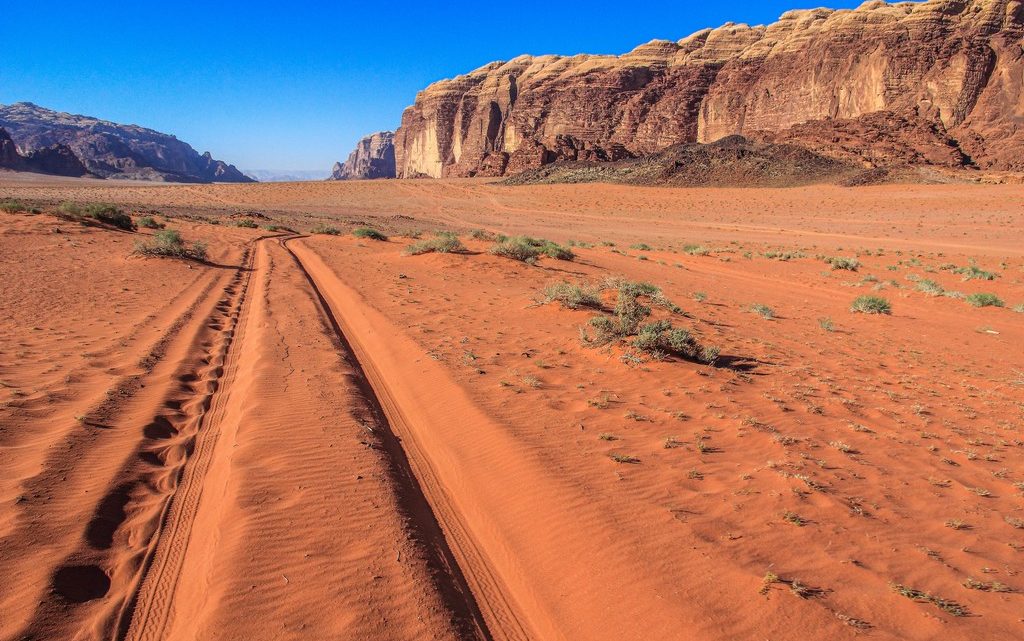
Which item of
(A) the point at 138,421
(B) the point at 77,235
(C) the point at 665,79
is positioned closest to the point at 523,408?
(A) the point at 138,421

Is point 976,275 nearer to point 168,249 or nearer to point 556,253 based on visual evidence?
point 556,253

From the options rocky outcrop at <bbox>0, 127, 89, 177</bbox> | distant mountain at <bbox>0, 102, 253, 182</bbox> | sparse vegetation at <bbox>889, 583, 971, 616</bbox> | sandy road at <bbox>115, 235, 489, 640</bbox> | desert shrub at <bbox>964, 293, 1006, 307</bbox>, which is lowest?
sandy road at <bbox>115, 235, 489, 640</bbox>

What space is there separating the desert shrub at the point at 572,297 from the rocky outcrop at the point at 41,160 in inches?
5420

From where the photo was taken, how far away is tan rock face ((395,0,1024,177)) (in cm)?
6412

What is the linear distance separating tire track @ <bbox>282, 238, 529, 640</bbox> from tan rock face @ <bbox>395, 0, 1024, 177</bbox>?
71.3 metres

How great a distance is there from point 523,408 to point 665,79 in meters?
108

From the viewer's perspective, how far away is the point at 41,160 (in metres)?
110

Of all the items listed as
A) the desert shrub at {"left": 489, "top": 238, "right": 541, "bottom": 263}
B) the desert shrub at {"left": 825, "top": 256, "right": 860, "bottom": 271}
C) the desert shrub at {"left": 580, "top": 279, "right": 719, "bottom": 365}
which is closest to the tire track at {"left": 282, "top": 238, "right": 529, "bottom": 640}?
the desert shrub at {"left": 580, "top": 279, "right": 719, "bottom": 365}

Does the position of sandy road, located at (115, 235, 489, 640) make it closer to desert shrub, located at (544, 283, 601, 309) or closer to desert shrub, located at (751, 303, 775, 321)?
desert shrub, located at (544, 283, 601, 309)

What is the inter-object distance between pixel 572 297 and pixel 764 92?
91528mm

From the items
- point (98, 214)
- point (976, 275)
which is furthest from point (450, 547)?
point (98, 214)

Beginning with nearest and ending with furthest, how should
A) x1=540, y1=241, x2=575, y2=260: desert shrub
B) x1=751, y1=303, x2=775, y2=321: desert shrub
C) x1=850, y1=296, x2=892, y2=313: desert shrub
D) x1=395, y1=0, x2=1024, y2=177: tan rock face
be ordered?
x1=751, y1=303, x2=775, y2=321: desert shrub → x1=850, y1=296, x2=892, y2=313: desert shrub → x1=540, y1=241, x2=575, y2=260: desert shrub → x1=395, y1=0, x2=1024, y2=177: tan rock face

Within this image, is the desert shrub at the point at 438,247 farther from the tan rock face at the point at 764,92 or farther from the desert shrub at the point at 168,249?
the tan rock face at the point at 764,92

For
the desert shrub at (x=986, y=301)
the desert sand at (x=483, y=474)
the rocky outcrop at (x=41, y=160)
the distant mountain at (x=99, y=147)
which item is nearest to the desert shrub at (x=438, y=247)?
the desert sand at (x=483, y=474)
